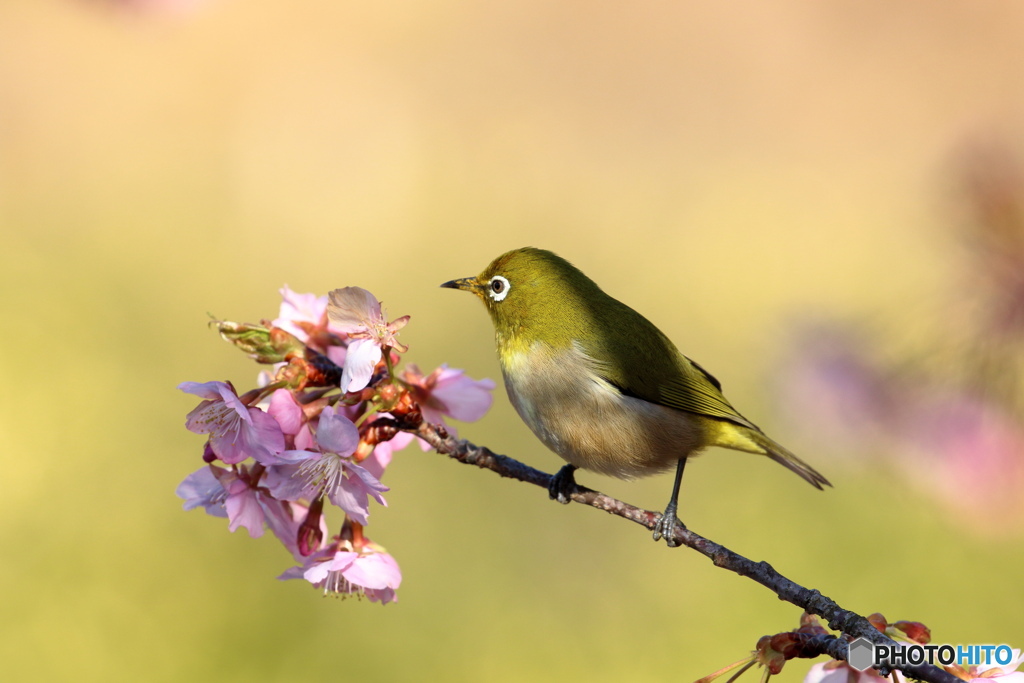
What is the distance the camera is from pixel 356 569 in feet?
5.69

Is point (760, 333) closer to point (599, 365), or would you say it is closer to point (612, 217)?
point (612, 217)

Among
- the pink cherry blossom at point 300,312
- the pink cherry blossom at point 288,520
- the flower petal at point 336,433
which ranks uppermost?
the pink cherry blossom at point 300,312

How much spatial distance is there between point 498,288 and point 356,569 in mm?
705

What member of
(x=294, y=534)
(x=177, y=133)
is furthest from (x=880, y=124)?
(x=294, y=534)

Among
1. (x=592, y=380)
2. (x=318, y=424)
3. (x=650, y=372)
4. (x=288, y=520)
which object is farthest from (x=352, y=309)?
(x=650, y=372)

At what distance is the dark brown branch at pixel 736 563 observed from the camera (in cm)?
135

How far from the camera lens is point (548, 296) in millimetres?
2051

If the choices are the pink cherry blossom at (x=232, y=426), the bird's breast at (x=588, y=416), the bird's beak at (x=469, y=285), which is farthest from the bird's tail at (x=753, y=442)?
the pink cherry blossom at (x=232, y=426)

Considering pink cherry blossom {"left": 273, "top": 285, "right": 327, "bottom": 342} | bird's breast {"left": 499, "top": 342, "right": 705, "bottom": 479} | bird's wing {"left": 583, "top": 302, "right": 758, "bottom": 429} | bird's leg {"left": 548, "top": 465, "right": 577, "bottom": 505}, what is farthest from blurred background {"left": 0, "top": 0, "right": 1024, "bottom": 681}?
pink cherry blossom {"left": 273, "top": 285, "right": 327, "bottom": 342}

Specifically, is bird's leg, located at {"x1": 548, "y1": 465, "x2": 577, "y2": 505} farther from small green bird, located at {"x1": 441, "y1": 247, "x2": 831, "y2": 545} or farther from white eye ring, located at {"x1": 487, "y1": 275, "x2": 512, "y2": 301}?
white eye ring, located at {"x1": 487, "y1": 275, "x2": 512, "y2": 301}

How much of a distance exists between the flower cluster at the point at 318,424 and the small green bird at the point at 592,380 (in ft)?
0.51

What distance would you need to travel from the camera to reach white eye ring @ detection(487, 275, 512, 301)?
2057 millimetres

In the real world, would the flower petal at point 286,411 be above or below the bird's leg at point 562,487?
below

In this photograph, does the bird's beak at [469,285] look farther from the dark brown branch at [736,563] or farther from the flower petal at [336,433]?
the flower petal at [336,433]
